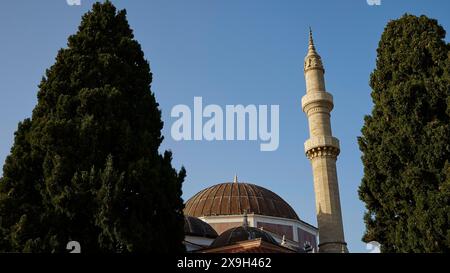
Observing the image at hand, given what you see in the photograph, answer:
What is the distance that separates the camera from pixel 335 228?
24.2 m

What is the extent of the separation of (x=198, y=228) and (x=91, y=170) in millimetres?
20318

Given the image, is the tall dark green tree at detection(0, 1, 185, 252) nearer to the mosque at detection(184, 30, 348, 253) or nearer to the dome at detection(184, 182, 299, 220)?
the mosque at detection(184, 30, 348, 253)

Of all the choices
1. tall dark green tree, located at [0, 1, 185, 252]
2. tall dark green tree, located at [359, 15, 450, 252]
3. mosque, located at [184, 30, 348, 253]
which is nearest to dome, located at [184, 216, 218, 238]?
mosque, located at [184, 30, 348, 253]

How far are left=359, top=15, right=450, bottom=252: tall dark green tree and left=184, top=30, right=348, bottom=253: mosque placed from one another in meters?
10.5

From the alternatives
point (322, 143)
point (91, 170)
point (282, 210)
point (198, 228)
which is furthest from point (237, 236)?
point (91, 170)

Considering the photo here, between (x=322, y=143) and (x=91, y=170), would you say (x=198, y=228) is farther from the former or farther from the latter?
(x=91, y=170)

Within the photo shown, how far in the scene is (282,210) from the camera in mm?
37062

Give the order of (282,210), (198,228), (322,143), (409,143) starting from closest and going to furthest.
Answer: (409,143), (322,143), (198,228), (282,210)

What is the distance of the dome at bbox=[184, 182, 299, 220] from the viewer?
117 ft

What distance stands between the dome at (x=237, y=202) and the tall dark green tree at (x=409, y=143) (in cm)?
2150

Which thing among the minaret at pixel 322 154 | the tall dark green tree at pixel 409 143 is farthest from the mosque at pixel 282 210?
the tall dark green tree at pixel 409 143
